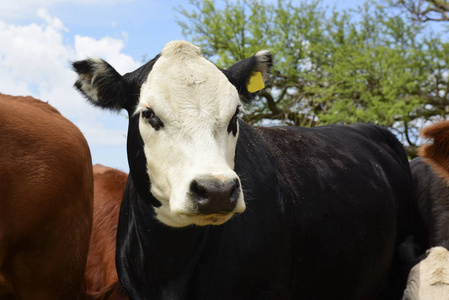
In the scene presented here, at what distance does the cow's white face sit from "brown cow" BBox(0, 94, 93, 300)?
1.51 metres

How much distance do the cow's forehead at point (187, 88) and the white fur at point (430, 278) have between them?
2098mm

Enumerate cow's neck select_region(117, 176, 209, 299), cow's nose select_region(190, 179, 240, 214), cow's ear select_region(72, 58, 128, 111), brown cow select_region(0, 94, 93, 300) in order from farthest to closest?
1. brown cow select_region(0, 94, 93, 300)
2. cow's ear select_region(72, 58, 128, 111)
3. cow's neck select_region(117, 176, 209, 299)
4. cow's nose select_region(190, 179, 240, 214)

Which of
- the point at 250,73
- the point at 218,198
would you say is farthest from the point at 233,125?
the point at 218,198

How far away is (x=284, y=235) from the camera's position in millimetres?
3342

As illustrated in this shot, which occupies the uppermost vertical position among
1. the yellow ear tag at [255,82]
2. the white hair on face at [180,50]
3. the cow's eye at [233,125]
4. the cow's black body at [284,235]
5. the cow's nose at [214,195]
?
the white hair on face at [180,50]

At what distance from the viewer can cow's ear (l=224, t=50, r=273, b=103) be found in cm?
343

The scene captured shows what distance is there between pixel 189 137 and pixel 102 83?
0.82 meters

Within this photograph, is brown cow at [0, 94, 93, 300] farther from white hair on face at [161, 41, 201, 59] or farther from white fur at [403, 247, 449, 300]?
white fur at [403, 247, 449, 300]

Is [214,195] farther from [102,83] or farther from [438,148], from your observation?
[438,148]

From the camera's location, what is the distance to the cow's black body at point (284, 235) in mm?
3121

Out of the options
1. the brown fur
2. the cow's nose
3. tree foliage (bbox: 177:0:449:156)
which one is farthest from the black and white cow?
tree foliage (bbox: 177:0:449:156)

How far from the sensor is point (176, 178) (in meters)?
2.77

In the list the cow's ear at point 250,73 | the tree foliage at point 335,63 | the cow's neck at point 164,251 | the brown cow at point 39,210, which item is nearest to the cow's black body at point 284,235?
the cow's neck at point 164,251

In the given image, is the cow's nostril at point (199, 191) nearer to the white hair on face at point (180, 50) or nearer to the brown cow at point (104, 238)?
the white hair on face at point (180, 50)
